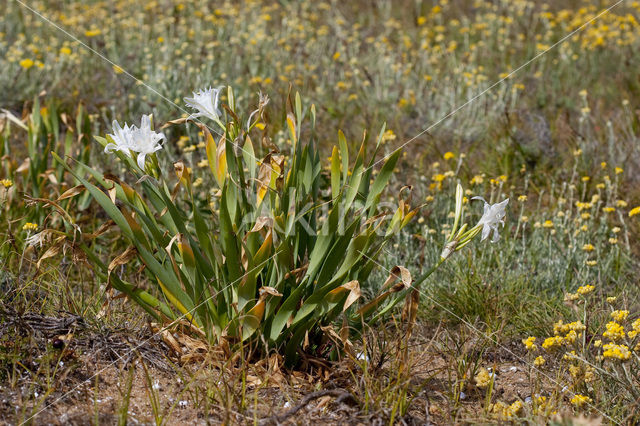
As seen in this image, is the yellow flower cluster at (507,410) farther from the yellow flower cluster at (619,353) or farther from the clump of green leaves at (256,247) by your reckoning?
the clump of green leaves at (256,247)

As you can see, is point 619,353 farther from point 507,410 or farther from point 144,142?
point 144,142

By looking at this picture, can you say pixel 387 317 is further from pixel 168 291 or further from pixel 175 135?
pixel 175 135

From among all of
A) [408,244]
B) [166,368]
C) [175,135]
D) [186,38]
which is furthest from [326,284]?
[186,38]

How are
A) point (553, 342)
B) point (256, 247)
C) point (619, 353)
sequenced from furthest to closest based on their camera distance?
point (256, 247) < point (553, 342) < point (619, 353)

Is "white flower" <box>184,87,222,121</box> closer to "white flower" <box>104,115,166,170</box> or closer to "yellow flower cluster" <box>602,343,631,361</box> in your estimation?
"white flower" <box>104,115,166,170</box>

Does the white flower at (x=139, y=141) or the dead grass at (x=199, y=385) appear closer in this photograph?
the dead grass at (x=199, y=385)

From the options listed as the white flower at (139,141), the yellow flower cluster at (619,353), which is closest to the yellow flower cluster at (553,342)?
the yellow flower cluster at (619,353)

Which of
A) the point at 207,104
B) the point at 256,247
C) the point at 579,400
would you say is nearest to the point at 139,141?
the point at 207,104

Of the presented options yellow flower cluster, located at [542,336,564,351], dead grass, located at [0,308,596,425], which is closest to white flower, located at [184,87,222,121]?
dead grass, located at [0,308,596,425]

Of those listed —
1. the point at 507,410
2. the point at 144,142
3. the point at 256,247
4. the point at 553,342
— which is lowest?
the point at 507,410

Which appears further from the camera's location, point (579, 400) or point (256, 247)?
point (256, 247)

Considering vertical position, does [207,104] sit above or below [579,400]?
above

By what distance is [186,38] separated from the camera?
651 cm

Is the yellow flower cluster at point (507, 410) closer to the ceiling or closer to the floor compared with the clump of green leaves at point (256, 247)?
closer to the floor
